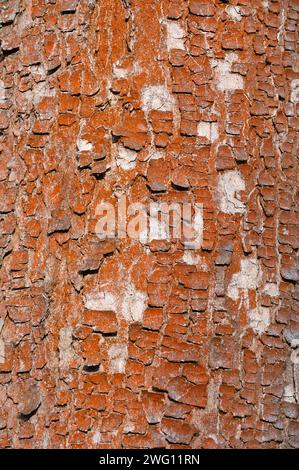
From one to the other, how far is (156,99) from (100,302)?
505 mm

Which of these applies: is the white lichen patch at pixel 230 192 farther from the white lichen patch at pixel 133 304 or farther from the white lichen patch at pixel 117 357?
the white lichen patch at pixel 117 357

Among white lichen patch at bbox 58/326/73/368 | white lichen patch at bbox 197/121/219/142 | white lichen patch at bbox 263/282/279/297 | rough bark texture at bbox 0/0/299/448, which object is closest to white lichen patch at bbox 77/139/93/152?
rough bark texture at bbox 0/0/299/448

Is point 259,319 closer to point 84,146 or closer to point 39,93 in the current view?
point 84,146

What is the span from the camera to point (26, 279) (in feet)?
6.25

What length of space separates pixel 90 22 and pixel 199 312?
2.48ft

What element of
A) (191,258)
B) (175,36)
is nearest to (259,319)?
(191,258)

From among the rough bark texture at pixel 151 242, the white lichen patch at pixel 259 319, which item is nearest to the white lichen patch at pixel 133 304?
the rough bark texture at pixel 151 242

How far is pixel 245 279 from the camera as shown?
6.24 feet

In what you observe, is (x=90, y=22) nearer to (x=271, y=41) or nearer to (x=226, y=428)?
(x=271, y=41)

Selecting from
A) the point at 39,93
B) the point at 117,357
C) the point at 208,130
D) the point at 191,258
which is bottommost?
the point at 117,357
